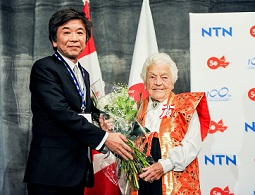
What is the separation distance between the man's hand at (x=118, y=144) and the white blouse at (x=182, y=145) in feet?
0.91

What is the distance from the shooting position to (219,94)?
3410 mm

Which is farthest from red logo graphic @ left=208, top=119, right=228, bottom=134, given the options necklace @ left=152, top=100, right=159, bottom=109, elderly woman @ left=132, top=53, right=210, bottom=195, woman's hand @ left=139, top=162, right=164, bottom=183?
woman's hand @ left=139, top=162, right=164, bottom=183

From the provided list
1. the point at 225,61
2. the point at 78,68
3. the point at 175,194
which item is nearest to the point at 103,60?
the point at 225,61

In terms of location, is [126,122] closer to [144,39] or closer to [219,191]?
[219,191]

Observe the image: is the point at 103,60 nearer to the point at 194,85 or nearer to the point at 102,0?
the point at 102,0

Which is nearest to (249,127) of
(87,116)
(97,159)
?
(97,159)

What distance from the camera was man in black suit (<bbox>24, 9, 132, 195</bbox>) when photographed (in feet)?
7.47

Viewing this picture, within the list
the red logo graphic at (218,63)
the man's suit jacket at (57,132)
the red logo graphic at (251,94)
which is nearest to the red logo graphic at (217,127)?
the red logo graphic at (251,94)

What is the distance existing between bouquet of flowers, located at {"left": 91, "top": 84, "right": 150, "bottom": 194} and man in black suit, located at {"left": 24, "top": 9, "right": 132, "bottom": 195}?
0.06m

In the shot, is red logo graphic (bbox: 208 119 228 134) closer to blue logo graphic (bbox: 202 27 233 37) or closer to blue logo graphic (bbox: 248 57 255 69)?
blue logo graphic (bbox: 248 57 255 69)

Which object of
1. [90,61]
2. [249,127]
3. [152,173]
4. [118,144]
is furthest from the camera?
[90,61]

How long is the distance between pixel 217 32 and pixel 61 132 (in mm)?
1657

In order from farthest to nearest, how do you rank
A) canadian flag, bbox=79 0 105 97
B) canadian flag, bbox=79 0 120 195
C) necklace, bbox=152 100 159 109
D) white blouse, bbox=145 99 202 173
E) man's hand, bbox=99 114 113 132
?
canadian flag, bbox=79 0 105 97
canadian flag, bbox=79 0 120 195
necklace, bbox=152 100 159 109
white blouse, bbox=145 99 202 173
man's hand, bbox=99 114 113 132

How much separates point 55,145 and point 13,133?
1.78 m
